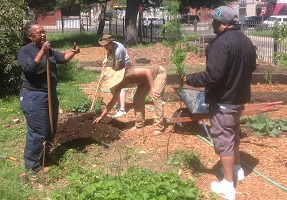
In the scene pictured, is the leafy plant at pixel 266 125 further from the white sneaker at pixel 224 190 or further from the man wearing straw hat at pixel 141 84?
the white sneaker at pixel 224 190

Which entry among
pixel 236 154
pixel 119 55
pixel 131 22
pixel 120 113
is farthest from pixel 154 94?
pixel 131 22

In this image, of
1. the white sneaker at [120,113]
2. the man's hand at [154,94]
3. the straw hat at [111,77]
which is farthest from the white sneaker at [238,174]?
the white sneaker at [120,113]

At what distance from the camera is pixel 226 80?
16.3 feet

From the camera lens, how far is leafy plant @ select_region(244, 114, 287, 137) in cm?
725

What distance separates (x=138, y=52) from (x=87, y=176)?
51.2ft

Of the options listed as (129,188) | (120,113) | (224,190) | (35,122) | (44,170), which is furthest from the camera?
(120,113)

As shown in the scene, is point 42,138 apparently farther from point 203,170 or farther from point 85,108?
point 85,108

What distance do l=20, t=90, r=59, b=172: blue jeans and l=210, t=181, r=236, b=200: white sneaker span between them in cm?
206

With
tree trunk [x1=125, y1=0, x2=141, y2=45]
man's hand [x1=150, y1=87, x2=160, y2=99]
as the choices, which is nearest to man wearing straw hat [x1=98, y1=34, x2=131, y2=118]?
man's hand [x1=150, y1=87, x2=160, y2=99]

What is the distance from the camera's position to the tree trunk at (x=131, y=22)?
89.8 ft

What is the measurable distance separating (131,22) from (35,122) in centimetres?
2232

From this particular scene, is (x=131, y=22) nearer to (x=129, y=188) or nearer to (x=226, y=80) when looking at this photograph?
(x=226, y=80)

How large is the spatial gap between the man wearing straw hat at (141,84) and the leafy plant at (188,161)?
1.30m

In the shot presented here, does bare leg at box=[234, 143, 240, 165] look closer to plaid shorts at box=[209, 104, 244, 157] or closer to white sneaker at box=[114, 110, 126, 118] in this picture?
plaid shorts at box=[209, 104, 244, 157]
